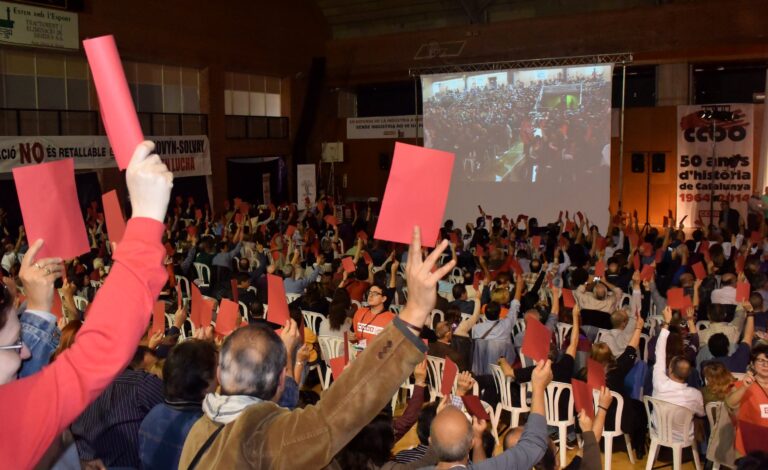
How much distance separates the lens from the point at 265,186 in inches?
803

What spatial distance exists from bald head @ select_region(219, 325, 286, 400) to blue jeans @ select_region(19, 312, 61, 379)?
0.63 m

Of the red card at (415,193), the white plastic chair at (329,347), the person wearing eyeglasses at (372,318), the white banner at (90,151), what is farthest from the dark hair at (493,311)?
the white banner at (90,151)

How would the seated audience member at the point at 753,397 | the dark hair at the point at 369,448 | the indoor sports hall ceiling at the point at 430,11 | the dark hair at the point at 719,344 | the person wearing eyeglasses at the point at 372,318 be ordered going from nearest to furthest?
the dark hair at the point at 369,448, the seated audience member at the point at 753,397, the dark hair at the point at 719,344, the person wearing eyeglasses at the point at 372,318, the indoor sports hall ceiling at the point at 430,11

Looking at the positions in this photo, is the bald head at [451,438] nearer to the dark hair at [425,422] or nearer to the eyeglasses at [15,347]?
the dark hair at [425,422]

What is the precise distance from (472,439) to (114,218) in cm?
161

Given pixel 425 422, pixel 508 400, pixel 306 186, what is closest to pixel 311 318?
pixel 508 400

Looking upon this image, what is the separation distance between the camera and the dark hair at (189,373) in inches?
87.5

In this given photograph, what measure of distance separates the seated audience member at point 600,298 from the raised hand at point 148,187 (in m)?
5.91

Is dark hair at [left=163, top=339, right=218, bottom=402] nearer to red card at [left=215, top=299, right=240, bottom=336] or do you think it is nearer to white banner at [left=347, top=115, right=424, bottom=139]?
red card at [left=215, top=299, right=240, bottom=336]

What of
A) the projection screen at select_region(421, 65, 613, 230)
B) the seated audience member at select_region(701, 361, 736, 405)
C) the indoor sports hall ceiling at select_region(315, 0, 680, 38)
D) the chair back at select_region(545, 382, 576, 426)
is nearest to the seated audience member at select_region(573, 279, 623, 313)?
the chair back at select_region(545, 382, 576, 426)

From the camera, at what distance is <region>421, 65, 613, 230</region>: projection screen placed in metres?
14.4

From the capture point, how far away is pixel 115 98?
130 cm

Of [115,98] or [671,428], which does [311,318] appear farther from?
[115,98]

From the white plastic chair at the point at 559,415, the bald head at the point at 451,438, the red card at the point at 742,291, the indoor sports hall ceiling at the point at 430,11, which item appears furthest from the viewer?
the indoor sports hall ceiling at the point at 430,11
